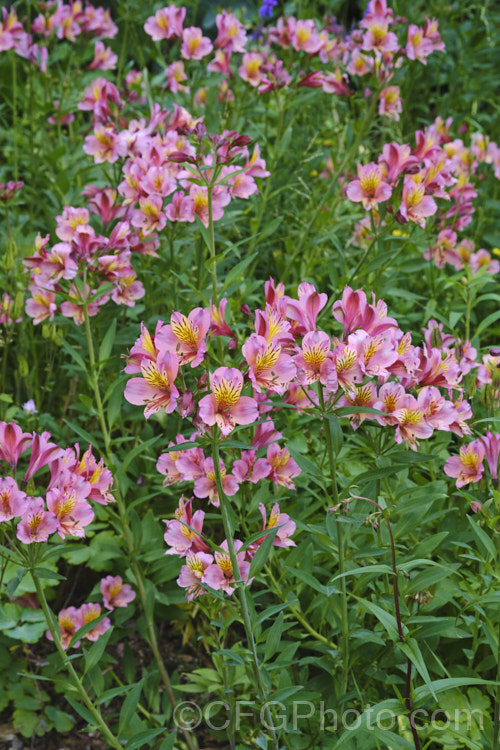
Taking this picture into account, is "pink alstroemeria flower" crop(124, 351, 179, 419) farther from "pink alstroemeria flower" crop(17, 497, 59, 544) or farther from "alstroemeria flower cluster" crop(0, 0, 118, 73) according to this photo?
"alstroemeria flower cluster" crop(0, 0, 118, 73)

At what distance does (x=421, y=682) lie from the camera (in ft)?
5.89

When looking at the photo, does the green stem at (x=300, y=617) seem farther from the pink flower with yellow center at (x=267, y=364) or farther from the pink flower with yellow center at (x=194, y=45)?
the pink flower with yellow center at (x=194, y=45)

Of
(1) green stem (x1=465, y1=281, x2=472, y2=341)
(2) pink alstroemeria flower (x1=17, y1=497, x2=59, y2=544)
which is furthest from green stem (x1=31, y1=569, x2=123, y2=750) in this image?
(1) green stem (x1=465, y1=281, x2=472, y2=341)

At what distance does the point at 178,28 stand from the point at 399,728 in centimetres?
250

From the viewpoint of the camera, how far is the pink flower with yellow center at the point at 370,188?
2.13m

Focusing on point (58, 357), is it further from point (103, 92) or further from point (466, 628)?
point (466, 628)

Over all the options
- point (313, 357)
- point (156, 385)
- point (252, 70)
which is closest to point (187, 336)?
point (156, 385)

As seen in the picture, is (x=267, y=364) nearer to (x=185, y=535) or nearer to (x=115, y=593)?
(x=185, y=535)

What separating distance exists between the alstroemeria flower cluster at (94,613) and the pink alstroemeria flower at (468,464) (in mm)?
943

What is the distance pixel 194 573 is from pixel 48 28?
2724 mm

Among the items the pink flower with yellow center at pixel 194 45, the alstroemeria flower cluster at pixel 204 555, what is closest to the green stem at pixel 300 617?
the alstroemeria flower cluster at pixel 204 555

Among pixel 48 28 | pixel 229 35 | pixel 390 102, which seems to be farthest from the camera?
pixel 48 28

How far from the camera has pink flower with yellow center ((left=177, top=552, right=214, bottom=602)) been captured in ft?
5.16

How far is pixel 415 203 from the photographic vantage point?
2.16 meters
